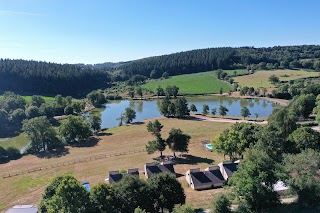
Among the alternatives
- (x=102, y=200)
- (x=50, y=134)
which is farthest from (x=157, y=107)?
(x=102, y=200)

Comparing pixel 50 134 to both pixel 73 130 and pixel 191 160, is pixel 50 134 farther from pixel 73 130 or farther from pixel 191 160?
pixel 191 160

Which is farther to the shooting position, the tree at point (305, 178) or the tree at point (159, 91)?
the tree at point (159, 91)

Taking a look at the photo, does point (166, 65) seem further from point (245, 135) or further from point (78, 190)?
point (78, 190)

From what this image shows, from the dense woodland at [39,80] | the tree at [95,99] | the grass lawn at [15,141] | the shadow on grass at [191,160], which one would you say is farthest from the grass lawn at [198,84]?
the shadow on grass at [191,160]

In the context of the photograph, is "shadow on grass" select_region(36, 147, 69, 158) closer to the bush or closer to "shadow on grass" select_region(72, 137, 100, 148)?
"shadow on grass" select_region(72, 137, 100, 148)

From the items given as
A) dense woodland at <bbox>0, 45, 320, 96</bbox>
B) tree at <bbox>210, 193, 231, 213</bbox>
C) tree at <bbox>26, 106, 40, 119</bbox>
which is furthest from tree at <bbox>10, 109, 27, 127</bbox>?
tree at <bbox>210, 193, 231, 213</bbox>

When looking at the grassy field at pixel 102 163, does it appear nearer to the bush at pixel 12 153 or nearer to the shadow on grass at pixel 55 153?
the shadow on grass at pixel 55 153

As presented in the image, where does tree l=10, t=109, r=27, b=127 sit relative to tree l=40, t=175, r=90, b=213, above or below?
below
